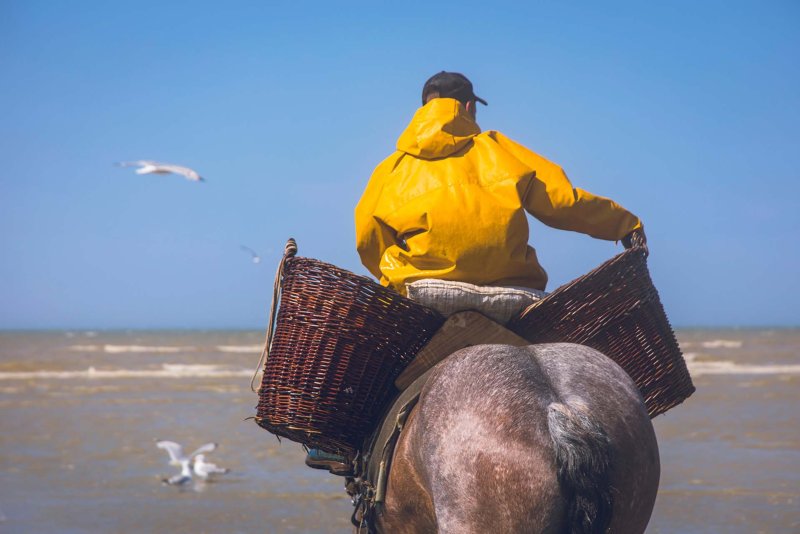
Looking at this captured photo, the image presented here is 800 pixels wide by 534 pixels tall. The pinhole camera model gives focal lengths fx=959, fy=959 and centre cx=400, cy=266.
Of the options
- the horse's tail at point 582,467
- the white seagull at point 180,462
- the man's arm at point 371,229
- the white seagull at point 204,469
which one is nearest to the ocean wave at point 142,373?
the white seagull at point 180,462

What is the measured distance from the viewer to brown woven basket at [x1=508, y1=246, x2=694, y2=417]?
337 centimetres

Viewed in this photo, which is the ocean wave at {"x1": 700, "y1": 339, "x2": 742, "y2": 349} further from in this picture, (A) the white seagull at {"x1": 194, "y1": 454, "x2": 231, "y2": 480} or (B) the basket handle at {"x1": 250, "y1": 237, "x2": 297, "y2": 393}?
(B) the basket handle at {"x1": 250, "y1": 237, "x2": 297, "y2": 393}

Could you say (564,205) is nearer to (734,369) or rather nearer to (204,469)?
(204,469)

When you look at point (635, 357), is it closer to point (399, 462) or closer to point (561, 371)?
point (561, 371)

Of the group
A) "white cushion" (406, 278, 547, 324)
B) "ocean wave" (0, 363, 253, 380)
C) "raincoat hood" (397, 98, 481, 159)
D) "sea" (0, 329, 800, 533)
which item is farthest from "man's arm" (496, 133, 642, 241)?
"ocean wave" (0, 363, 253, 380)

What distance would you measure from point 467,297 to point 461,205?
316 millimetres

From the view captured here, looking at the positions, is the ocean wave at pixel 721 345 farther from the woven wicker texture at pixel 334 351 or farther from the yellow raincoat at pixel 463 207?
the woven wicker texture at pixel 334 351

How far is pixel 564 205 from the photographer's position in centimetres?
351

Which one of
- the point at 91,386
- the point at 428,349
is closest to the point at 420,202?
the point at 428,349

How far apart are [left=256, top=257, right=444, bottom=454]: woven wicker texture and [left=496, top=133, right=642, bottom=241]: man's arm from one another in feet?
1.92

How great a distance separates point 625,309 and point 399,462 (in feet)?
3.42

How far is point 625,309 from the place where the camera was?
3494mm

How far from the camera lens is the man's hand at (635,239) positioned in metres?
3.58

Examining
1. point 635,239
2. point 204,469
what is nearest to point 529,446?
point 635,239
